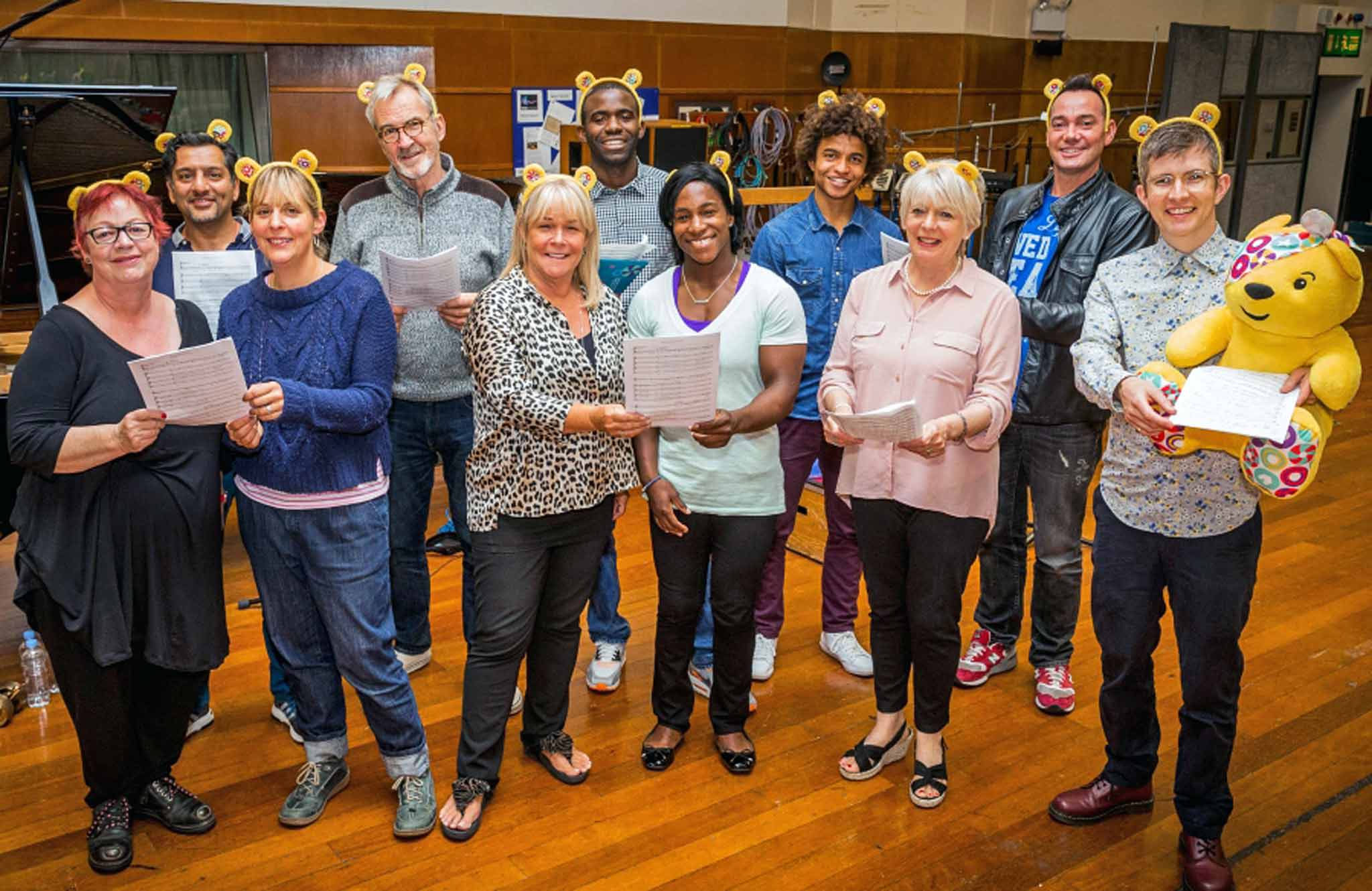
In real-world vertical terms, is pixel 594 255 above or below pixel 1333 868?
above

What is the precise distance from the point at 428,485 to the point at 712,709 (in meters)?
1.07

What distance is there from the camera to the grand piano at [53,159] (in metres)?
3.70

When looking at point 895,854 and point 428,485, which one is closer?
point 895,854

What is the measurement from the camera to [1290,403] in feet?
7.49

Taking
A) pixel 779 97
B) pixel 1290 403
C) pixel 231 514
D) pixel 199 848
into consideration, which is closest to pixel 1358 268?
pixel 1290 403

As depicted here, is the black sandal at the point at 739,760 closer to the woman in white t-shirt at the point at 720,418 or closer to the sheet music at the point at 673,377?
the woman in white t-shirt at the point at 720,418

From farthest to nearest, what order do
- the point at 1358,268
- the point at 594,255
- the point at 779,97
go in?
1. the point at 779,97
2. the point at 594,255
3. the point at 1358,268

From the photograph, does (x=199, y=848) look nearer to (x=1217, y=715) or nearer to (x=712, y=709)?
(x=712, y=709)

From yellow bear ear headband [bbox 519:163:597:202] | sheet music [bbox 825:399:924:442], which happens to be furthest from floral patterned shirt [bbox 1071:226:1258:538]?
yellow bear ear headband [bbox 519:163:597:202]

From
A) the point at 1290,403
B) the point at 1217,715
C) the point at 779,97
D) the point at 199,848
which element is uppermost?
the point at 779,97

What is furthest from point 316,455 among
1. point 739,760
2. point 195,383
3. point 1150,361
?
point 1150,361

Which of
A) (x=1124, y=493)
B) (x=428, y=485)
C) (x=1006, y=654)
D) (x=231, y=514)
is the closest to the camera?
(x=1124, y=493)

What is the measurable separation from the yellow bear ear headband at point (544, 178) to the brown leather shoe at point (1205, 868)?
2049 millimetres

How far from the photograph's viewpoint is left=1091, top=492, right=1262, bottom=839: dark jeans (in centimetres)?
251
